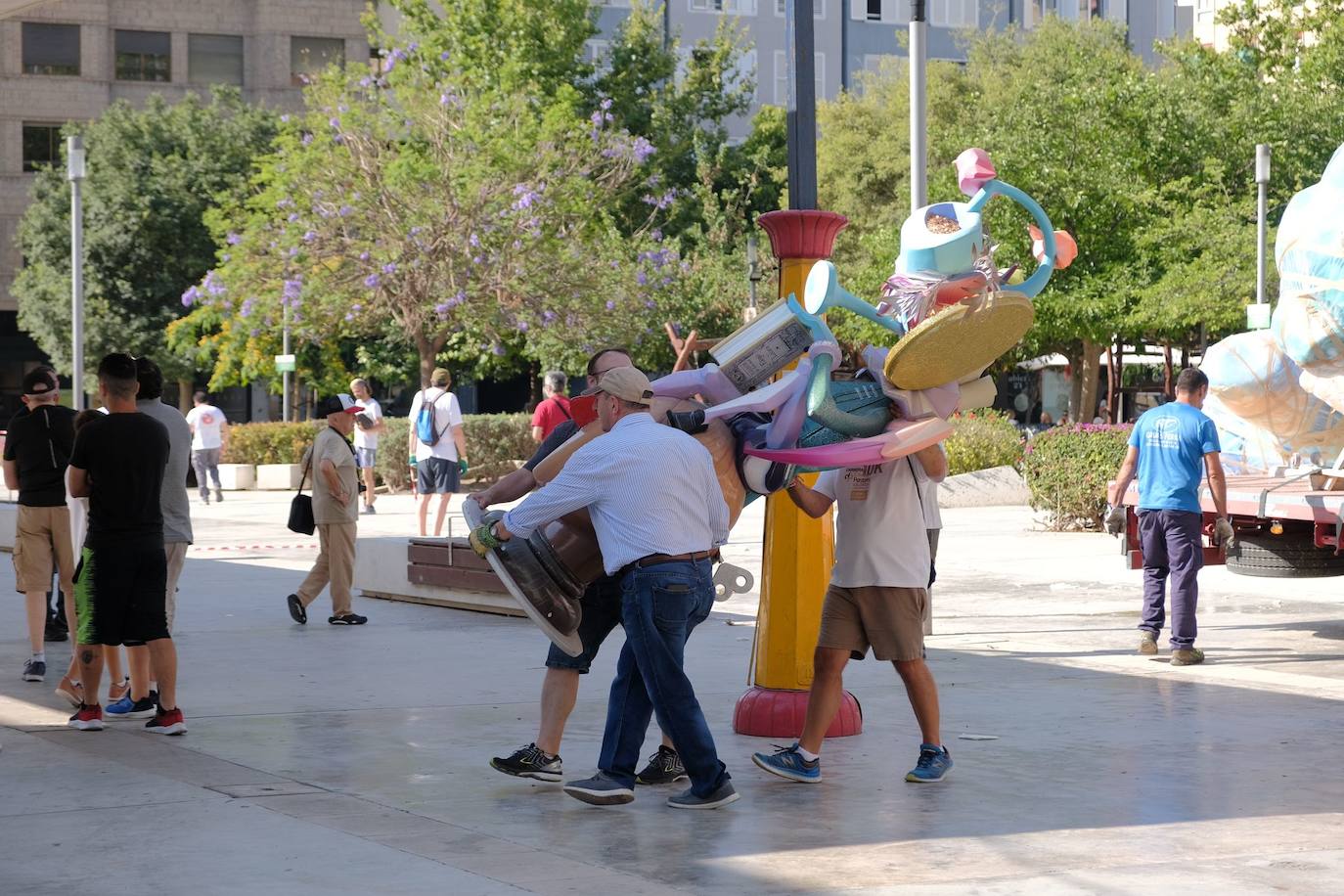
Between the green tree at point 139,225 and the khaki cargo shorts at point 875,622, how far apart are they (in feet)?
130

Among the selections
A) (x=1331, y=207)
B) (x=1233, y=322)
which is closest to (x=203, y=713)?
(x=1331, y=207)

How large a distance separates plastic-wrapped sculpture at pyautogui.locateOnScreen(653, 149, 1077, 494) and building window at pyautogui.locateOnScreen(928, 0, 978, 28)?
2200 inches

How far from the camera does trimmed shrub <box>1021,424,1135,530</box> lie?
19281 mm

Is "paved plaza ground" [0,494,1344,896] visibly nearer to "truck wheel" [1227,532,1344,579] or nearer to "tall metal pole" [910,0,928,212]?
"truck wheel" [1227,532,1344,579]

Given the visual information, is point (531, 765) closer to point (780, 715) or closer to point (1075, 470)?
point (780, 715)

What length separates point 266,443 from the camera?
32.2 metres

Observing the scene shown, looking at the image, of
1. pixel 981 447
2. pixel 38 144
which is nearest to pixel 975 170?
pixel 981 447

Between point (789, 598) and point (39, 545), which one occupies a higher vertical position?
point (39, 545)

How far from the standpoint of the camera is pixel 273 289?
3144 centimetres

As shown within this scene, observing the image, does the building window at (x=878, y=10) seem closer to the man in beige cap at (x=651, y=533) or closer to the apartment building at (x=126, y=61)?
the apartment building at (x=126, y=61)

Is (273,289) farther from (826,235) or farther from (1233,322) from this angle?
(826,235)

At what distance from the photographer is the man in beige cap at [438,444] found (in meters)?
18.7

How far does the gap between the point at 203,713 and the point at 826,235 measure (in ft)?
12.9

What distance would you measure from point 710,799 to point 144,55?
50251 mm
